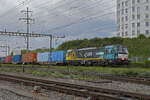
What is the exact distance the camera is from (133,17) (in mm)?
81062

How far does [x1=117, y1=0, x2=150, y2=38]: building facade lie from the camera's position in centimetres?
7712

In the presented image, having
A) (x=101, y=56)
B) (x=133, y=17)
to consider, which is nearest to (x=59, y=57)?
(x=101, y=56)

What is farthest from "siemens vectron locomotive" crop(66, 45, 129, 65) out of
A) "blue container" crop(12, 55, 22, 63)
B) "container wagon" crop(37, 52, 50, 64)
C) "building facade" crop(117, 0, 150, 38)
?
"building facade" crop(117, 0, 150, 38)

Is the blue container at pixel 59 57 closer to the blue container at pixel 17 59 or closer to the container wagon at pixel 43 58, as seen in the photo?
the container wagon at pixel 43 58

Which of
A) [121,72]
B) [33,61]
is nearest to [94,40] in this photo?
[33,61]

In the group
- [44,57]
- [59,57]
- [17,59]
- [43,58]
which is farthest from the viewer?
[17,59]

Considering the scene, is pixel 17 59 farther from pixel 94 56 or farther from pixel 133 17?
pixel 133 17

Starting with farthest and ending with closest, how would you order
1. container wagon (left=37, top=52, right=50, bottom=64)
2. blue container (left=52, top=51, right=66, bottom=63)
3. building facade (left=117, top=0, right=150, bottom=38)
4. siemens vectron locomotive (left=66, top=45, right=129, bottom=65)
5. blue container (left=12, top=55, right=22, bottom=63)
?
1. building facade (left=117, top=0, right=150, bottom=38)
2. blue container (left=12, top=55, right=22, bottom=63)
3. container wagon (left=37, top=52, right=50, bottom=64)
4. blue container (left=52, top=51, right=66, bottom=63)
5. siemens vectron locomotive (left=66, top=45, right=129, bottom=65)

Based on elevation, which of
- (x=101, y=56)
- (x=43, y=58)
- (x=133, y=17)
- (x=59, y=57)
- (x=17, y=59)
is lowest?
(x=17, y=59)

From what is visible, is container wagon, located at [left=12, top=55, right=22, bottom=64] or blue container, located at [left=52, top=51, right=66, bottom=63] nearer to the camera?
blue container, located at [left=52, top=51, right=66, bottom=63]

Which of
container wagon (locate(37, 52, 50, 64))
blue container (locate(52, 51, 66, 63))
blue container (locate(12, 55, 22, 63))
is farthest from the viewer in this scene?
blue container (locate(12, 55, 22, 63))

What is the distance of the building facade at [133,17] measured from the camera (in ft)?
253

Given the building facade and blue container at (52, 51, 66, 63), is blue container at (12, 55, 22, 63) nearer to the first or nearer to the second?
blue container at (52, 51, 66, 63)

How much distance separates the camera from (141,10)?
258 ft
